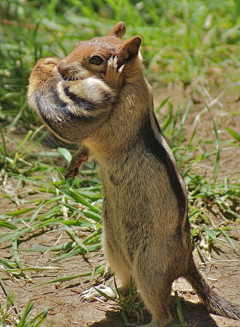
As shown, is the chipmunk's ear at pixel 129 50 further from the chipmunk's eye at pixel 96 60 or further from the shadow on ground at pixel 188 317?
the shadow on ground at pixel 188 317

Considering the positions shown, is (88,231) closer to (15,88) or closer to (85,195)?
(85,195)

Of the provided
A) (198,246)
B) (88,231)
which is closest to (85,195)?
(88,231)

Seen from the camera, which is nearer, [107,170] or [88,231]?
[107,170]

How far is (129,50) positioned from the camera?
3152mm

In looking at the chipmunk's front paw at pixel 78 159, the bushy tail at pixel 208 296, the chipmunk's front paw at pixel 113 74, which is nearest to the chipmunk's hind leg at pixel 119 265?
the bushy tail at pixel 208 296

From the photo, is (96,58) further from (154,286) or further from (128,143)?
(154,286)

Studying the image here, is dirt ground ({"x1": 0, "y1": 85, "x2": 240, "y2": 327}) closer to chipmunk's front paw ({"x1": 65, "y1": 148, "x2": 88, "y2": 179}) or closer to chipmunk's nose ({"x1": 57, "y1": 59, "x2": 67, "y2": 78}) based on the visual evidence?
chipmunk's front paw ({"x1": 65, "y1": 148, "x2": 88, "y2": 179})

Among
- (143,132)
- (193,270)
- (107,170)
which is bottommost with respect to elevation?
(193,270)

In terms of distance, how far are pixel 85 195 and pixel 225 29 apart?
9.73 feet

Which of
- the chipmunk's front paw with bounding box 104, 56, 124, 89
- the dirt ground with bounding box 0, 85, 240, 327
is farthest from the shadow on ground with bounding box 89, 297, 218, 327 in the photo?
the chipmunk's front paw with bounding box 104, 56, 124, 89

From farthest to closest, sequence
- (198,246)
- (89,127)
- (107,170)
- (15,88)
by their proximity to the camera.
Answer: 1. (15,88)
2. (198,246)
3. (107,170)
4. (89,127)

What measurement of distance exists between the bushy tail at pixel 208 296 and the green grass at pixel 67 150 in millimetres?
405

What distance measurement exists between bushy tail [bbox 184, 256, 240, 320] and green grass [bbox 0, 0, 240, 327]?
40 centimetres

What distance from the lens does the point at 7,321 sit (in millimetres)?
3328
